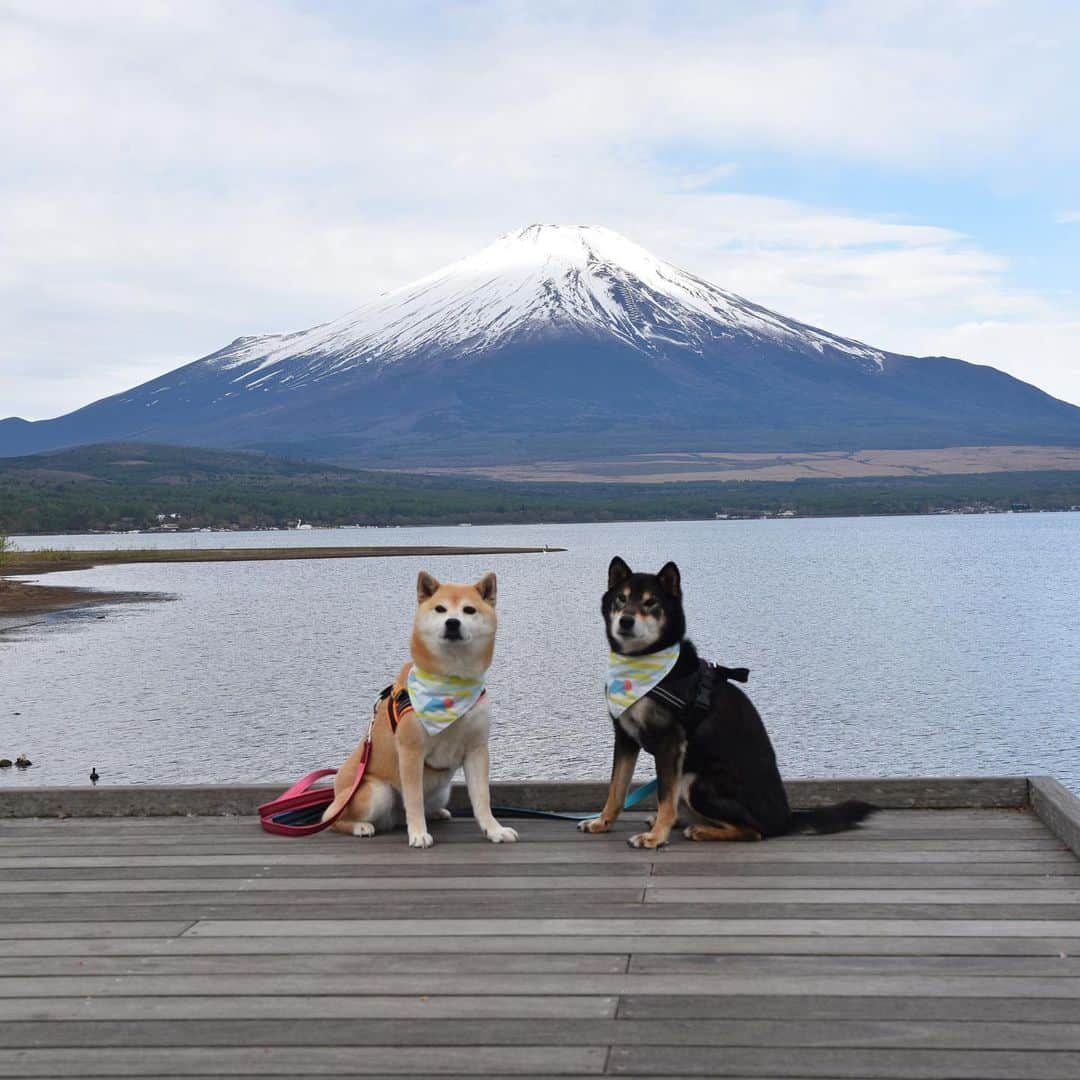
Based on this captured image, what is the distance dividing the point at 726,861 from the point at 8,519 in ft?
453

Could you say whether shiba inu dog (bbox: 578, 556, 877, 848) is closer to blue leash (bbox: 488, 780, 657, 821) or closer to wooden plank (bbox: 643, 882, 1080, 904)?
blue leash (bbox: 488, 780, 657, 821)

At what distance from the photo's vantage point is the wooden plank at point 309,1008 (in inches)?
168

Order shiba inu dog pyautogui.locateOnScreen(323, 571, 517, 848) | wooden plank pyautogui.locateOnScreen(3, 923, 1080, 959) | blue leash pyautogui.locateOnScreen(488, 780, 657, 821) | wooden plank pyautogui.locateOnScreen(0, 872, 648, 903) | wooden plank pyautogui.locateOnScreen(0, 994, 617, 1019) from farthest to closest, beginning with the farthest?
blue leash pyautogui.locateOnScreen(488, 780, 657, 821)
shiba inu dog pyautogui.locateOnScreen(323, 571, 517, 848)
wooden plank pyautogui.locateOnScreen(0, 872, 648, 903)
wooden plank pyautogui.locateOnScreen(3, 923, 1080, 959)
wooden plank pyautogui.locateOnScreen(0, 994, 617, 1019)

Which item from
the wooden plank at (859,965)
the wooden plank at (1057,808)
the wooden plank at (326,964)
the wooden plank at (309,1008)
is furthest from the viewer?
the wooden plank at (1057,808)

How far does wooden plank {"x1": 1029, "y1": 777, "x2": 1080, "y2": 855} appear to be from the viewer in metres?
6.15

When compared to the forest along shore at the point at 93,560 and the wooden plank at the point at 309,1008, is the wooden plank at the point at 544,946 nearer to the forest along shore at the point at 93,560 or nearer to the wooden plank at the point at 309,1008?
the wooden plank at the point at 309,1008

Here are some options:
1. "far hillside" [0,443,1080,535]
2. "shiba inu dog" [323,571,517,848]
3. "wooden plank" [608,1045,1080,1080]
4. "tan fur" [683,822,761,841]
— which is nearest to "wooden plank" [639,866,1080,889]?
"tan fur" [683,822,761,841]

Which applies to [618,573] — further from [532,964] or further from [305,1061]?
[305,1061]

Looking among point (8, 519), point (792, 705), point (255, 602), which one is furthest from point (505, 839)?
point (8, 519)

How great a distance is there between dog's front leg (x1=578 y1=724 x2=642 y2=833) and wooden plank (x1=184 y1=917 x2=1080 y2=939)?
1654mm

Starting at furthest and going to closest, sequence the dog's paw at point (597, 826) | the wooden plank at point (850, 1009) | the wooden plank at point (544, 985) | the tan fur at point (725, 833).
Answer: the dog's paw at point (597, 826)
the tan fur at point (725, 833)
the wooden plank at point (544, 985)
the wooden plank at point (850, 1009)

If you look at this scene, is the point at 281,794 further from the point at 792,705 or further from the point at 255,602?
the point at 255,602

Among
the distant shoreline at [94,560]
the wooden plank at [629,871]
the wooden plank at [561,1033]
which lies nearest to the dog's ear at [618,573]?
the wooden plank at [629,871]

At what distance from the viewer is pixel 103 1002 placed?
443 centimetres
